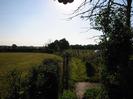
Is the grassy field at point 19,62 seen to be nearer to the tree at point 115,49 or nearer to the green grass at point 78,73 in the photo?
the green grass at point 78,73

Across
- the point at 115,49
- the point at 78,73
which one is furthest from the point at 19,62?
the point at 115,49

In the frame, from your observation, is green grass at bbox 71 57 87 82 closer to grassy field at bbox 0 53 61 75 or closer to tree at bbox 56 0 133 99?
grassy field at bbox 0 53 61 75

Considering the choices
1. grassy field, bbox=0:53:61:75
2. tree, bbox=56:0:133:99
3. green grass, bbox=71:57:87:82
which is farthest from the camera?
grassy field, bbox=0:53:61:75

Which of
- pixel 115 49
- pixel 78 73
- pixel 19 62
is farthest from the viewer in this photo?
pixel 19 62

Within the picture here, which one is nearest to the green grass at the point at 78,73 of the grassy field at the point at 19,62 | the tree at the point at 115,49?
the grassy field at the point at 19,62

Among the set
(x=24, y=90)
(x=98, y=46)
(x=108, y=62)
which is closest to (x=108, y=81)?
(x=108, y=62)

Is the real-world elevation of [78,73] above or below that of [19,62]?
below

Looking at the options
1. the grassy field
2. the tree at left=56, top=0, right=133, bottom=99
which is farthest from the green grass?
the tree at left=56, top=0, right=133, bottom=99

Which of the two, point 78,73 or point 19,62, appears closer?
point 78,73

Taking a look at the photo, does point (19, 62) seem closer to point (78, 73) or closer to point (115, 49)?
point (78, 73)

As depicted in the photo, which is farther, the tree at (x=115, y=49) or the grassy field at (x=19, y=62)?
the grassy field at (x=19, y=62)

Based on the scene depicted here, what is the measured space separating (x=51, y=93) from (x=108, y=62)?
5.62m

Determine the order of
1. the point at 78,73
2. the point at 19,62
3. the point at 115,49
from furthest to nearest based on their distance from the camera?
the point at 19,62
the point at 78,73
the point at 115,49

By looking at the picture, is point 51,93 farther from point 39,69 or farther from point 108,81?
point 108,81
